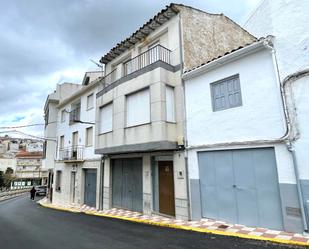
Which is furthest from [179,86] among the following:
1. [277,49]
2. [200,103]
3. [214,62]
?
[277,49]

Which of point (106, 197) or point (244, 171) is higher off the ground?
point (244, 171)

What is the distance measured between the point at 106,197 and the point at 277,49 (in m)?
11.6

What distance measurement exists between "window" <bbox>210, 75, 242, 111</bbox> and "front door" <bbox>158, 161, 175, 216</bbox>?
11.4ft

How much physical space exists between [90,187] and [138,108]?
8.42 metres

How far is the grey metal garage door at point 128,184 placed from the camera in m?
11.8

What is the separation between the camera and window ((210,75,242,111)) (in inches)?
314

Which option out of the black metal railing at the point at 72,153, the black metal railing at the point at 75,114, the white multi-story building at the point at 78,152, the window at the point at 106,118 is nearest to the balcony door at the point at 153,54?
the window at the point at 106,118

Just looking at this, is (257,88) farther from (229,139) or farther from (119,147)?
(119,147)

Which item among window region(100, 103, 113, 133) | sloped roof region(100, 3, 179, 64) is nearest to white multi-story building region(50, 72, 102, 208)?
window region(100, 103, 113, 133)

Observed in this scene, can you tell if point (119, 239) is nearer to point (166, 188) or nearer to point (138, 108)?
point (166, 188)

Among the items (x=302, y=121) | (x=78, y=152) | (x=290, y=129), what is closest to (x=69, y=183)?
(x=78, y=152)

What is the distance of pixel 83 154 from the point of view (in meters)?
17.1

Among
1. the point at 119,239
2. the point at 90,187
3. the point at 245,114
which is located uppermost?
the point at 245,114

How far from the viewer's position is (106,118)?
13.2 m
